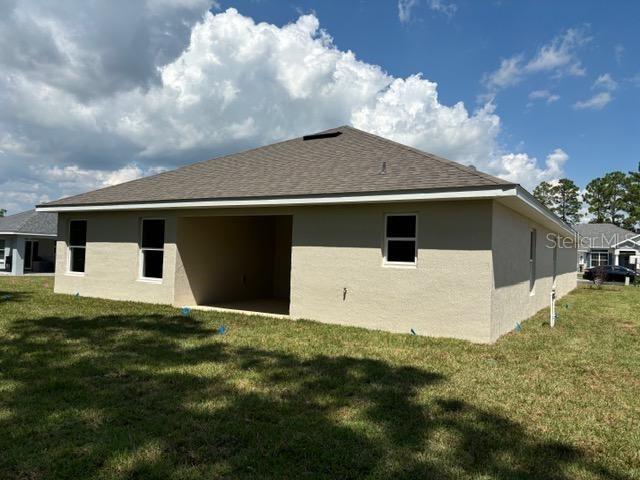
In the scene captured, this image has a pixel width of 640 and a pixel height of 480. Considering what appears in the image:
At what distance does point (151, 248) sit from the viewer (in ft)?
41.8

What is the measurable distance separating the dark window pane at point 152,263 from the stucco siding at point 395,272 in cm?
457

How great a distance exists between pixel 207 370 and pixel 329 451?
2.69 metres

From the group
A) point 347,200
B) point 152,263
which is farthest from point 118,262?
point 347,200

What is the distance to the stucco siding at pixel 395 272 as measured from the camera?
833cm

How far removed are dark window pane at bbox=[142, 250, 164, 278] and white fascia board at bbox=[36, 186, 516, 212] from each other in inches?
54.6

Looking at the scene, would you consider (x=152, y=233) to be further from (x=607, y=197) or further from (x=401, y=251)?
(x=607, y=197)

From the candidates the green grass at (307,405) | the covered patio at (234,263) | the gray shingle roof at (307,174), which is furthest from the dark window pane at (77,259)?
the green grass at (307,405)

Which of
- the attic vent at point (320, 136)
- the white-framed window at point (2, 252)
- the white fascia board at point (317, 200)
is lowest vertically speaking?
the white-framed window at point (2, 252)

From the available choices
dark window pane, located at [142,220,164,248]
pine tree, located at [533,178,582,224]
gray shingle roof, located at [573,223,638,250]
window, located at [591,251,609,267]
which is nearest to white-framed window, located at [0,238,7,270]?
dark window pane, located at [142,220,164,248]

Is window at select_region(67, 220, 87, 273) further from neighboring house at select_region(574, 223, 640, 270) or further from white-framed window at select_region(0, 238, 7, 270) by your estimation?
neighboring house at select_region(574, 223, 640, 270)

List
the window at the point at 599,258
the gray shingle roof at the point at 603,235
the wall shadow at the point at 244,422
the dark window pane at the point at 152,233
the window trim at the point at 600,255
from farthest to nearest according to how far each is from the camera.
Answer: the window at the point at 599,258, the window trim at the point at 600,255, the gray shingle roof at the point at 603,235, the dark window pane at the point at 152,233, the wall shadow at the point at 244,422

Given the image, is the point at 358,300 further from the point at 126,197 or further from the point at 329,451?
the point at 126,197

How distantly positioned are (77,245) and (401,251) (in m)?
10.8

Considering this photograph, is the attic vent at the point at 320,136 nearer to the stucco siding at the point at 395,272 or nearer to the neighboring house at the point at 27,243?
the stucco siding at the point at 395,272
